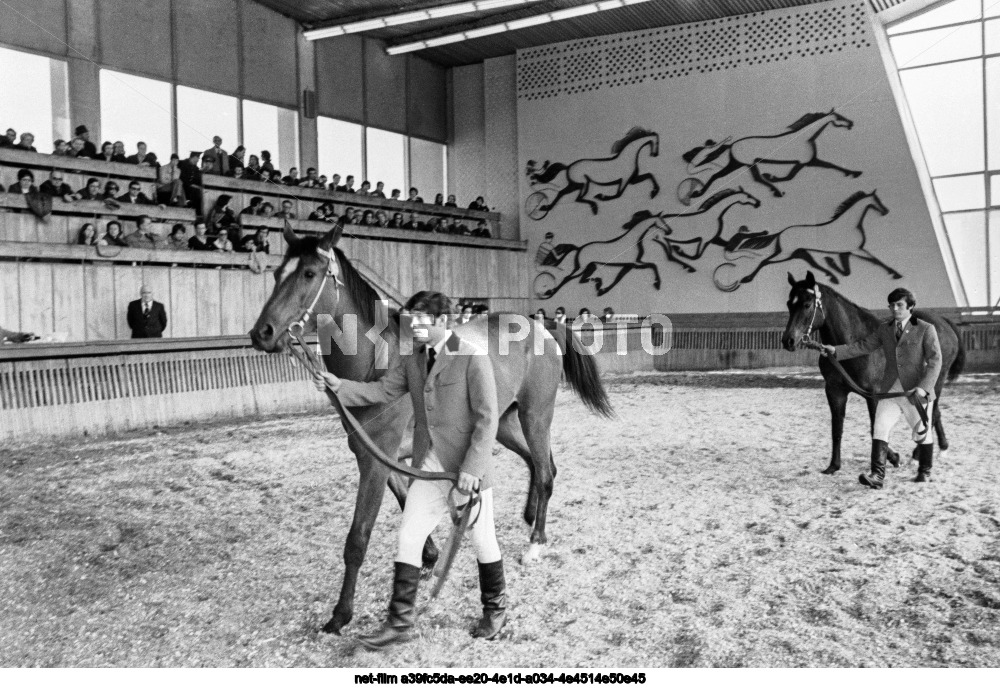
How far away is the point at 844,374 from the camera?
232 inches

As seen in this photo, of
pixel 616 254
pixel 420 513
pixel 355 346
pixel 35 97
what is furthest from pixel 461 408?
pixel 616 254

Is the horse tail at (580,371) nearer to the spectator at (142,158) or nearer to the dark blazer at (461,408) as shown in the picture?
the dark blazer at (461,408)

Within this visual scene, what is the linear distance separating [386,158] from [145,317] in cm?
1142

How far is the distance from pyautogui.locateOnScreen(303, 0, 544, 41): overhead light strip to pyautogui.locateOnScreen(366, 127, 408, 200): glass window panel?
2.58 meters

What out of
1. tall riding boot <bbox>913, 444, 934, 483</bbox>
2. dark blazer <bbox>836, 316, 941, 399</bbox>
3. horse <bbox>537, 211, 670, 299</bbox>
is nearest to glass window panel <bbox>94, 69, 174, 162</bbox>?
horse <bbox>537, 211, 670, 299</bbox>

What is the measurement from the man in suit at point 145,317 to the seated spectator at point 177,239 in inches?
42.5

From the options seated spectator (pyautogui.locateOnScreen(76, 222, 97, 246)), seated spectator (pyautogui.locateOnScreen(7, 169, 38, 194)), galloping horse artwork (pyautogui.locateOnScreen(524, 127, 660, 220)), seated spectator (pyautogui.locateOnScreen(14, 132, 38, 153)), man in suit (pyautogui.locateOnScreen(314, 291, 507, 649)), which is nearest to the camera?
man in suit (pyautogui.locateOnScreen(314, 291, 507, 649))

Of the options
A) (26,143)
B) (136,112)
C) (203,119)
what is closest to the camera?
(26,143)

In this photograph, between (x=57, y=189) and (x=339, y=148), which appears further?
(x=339, y=148)

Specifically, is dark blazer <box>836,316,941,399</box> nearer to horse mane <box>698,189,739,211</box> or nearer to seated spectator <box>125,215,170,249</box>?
seated spectator <box>125,215,170,249</box>

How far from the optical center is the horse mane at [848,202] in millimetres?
17141

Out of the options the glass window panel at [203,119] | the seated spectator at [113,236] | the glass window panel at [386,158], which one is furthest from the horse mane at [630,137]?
the seated spectator at [113,236]

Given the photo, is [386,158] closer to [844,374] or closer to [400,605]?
[844,374]

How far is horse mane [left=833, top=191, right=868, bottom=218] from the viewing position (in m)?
17.1
